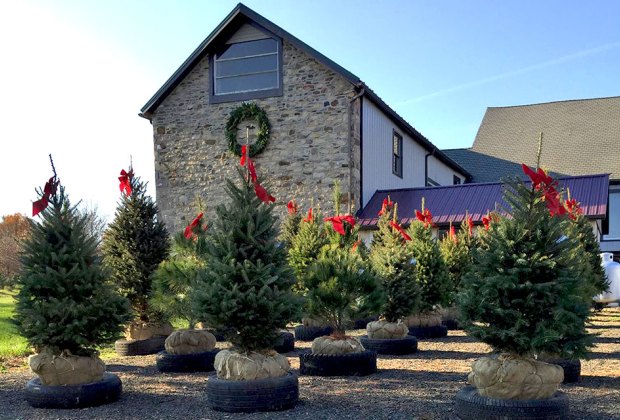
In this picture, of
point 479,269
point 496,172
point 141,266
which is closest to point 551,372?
point 479,269

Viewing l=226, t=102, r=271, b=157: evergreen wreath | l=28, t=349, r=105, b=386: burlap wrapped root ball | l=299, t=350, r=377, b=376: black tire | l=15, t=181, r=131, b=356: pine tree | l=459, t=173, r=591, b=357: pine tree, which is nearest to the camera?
l=459, t=173, r=591, b=357: pine tree

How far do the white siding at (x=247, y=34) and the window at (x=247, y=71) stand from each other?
0.41 feet

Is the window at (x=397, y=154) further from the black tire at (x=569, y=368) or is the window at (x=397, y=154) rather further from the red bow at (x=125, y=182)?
the black tire at (x=569, y=368)

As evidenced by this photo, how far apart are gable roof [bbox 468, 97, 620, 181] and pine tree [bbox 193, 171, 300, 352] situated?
82.7ft

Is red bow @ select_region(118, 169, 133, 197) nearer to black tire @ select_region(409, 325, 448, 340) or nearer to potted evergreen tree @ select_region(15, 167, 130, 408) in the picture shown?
potted evergreen tree @ select_region(15, 167, 130, 408)

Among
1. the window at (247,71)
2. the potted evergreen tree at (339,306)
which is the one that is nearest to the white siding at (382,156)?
the window at (247,71)

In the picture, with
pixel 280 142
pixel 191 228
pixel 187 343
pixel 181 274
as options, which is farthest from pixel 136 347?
pixel 280 142

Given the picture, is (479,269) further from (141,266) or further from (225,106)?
(225,106)

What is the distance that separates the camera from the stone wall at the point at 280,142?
64.6ft

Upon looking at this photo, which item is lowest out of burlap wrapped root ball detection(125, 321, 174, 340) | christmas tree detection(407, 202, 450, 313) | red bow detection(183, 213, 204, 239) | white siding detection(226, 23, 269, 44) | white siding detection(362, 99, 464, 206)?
burlap wrapped root ball detection(125, 321, 174, 340)

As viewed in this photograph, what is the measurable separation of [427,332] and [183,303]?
Answer: 5.92 meters

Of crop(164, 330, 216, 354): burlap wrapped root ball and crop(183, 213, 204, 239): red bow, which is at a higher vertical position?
crop(183, 213, 204, 239): red bow

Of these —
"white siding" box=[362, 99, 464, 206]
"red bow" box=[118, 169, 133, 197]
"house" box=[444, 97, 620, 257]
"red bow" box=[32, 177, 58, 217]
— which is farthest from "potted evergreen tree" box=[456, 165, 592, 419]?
"house" box=[444, 97, 620, 257]

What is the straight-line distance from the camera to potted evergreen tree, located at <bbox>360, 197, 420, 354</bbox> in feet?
36.0
